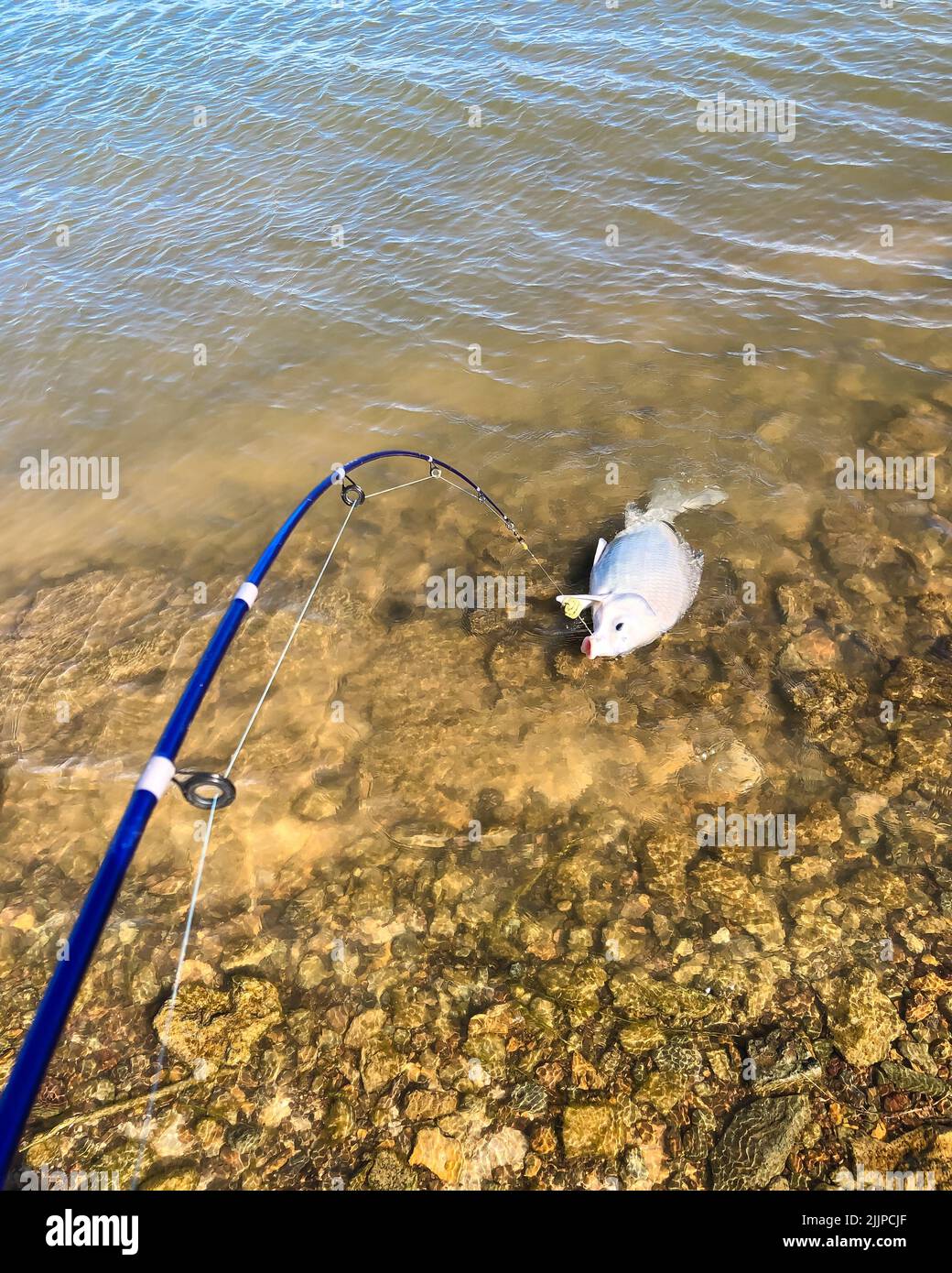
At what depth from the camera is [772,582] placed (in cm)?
802

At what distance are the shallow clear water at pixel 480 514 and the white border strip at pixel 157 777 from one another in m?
3.21

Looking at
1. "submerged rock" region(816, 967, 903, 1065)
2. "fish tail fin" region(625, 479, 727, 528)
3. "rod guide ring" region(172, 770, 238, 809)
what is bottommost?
"submerged rock" region(816, 967, 903, 1065)

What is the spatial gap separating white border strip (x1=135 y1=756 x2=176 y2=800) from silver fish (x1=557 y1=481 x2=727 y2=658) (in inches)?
158

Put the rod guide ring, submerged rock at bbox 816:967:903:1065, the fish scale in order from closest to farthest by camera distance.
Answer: the rod guide ring
submerged rock at bbox 816:967:903:1065
the fish scale

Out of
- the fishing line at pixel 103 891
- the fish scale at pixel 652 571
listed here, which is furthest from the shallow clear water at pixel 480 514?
the fishing line at pixel 103 891

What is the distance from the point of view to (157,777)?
2883mm

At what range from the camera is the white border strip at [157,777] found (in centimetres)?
282

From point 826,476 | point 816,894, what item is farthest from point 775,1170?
point 826,476

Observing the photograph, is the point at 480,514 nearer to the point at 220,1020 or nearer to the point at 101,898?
the point at 220,1020

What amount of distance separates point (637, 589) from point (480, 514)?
111 inches

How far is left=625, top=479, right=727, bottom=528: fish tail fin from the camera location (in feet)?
28.5

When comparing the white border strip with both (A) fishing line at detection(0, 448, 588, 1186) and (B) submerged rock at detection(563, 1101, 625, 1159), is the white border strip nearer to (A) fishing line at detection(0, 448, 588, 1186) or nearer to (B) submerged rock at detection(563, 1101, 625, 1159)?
(A) fishing line at detection(0, 448, 588, 1186)

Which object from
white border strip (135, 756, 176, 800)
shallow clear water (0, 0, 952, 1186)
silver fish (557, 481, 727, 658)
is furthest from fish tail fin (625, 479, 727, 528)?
white border strip (135, 756, 176, 800)

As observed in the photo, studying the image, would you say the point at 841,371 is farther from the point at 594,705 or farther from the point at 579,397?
the point at 594,705
